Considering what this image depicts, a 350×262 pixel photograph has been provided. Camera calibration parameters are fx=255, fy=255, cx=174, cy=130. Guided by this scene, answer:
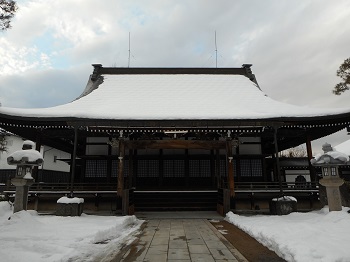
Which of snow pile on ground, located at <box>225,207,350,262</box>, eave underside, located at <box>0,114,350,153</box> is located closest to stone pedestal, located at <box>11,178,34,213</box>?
eave underside, located at <box>0,114,350,153</box>

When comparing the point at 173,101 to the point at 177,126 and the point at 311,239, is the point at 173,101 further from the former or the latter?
the point at 311,239

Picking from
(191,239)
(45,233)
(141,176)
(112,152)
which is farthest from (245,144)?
(45,233)

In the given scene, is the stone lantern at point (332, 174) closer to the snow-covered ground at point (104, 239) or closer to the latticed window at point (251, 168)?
the snow-covered ground at point (104, 239)

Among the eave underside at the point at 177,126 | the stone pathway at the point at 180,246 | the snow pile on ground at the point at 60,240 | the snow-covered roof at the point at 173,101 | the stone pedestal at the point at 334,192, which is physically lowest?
the stone pathway at the point at 180,246

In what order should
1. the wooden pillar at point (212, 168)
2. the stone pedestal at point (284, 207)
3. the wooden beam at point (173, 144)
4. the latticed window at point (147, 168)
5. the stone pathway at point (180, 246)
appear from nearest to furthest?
the stone pathway at point (180, 246) < the stone pedestal at point (284, 207) < the wooden beam at point (173, 144) < the wooden pillar at point (212, 168) < the latticed window at point (147, 168)

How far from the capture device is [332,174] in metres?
9.42

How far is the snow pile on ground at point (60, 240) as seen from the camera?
5020 mm

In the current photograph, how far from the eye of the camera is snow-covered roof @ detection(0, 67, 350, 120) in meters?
11.9

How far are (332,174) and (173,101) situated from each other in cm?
901

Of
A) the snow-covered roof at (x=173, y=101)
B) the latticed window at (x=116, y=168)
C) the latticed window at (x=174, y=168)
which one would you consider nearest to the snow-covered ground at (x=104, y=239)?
the snow-covered roof at (x=173, y=101)

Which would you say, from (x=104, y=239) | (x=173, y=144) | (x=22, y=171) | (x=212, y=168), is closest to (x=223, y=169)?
(x=212, y=168)

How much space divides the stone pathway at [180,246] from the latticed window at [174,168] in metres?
7.28

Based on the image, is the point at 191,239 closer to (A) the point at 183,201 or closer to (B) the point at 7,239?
(B) the point at 7,239

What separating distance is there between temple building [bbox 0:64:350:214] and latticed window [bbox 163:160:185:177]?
6 centimetres
